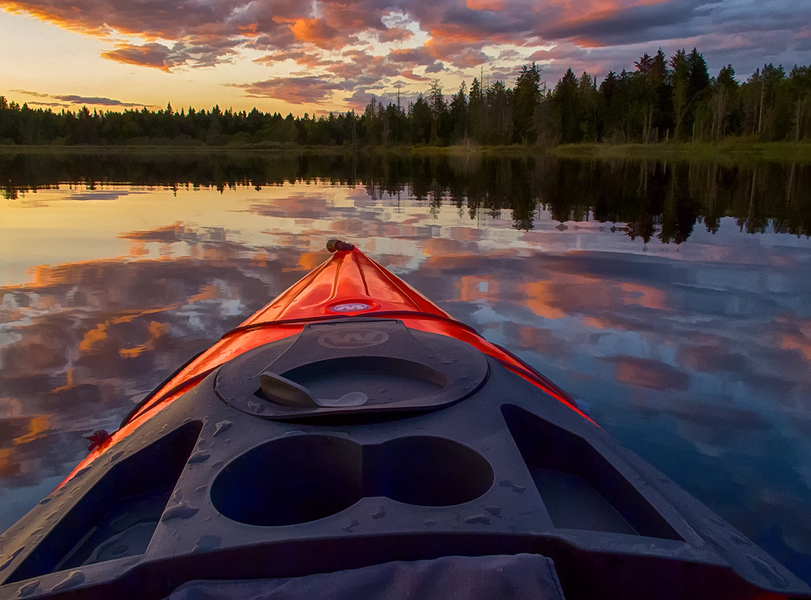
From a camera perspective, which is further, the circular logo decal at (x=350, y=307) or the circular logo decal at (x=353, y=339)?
the circular logo decal at (x=350, y=307)

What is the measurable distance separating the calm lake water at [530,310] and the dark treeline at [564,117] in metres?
49.9

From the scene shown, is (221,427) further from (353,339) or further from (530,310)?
(530,310)

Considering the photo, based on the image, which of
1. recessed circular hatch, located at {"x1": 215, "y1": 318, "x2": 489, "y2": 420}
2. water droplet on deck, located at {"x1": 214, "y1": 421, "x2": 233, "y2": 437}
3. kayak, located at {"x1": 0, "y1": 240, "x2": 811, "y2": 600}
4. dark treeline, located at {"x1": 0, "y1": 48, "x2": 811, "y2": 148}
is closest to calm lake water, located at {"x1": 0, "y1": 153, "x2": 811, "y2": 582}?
kayak, located at {"x1": 0, "y1": 240, "x2": 811, "y2": 600}

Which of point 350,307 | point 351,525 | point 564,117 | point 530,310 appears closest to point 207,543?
point 351,525

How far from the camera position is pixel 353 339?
2.27 m

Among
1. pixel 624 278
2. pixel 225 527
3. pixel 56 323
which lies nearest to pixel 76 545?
pixel 225 527

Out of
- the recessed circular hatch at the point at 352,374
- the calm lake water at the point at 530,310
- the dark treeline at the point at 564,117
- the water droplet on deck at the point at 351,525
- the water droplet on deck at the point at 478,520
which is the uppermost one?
the dark treeline at the point at 564,117

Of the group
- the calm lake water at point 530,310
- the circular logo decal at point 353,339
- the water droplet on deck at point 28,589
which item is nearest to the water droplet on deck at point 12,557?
the water droplet on deck at point 28,589

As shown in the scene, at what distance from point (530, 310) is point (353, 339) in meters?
3.39

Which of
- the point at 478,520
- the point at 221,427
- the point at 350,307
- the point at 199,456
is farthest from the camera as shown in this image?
the point at 350,307

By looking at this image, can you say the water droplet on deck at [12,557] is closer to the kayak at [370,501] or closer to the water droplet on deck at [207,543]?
the kayak at [370,501]

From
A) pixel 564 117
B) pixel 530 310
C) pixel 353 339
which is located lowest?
pixel 530 310

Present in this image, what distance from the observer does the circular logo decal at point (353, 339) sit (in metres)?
2.20

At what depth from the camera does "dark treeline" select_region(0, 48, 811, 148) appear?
54.5 metres
